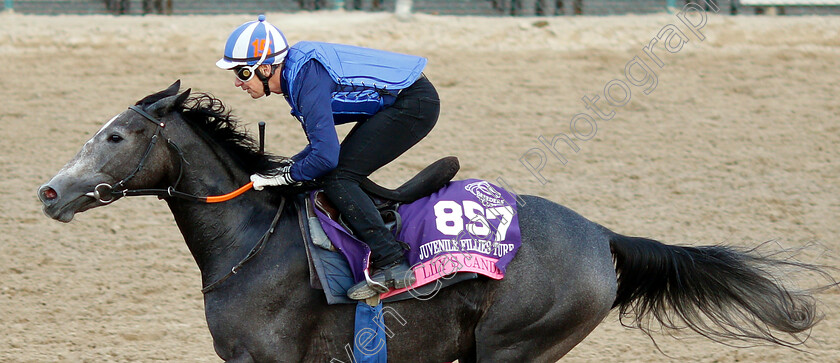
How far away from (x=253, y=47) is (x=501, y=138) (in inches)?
200

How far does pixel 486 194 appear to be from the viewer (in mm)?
4180

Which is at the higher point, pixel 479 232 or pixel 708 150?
pixel 479 232

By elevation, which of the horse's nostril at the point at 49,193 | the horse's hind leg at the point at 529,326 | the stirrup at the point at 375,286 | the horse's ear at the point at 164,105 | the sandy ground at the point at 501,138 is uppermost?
the horse's ear at the point at 164,105

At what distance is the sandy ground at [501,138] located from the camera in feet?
18.9

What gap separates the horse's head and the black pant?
718 mm

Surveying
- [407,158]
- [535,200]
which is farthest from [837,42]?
[535,200]

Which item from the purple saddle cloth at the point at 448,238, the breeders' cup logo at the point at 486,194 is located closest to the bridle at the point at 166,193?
the purple saddle cloth at the point at 448,238

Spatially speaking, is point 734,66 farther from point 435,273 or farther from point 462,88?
point 435,273

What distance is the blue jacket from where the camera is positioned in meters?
3.82

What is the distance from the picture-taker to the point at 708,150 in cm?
857

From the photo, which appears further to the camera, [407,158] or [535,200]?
[407,158]

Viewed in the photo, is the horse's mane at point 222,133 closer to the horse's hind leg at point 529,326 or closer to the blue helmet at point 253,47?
the blue helmet at point 253,47

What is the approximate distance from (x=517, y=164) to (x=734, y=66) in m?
3.50

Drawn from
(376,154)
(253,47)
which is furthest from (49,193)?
(376,154)
